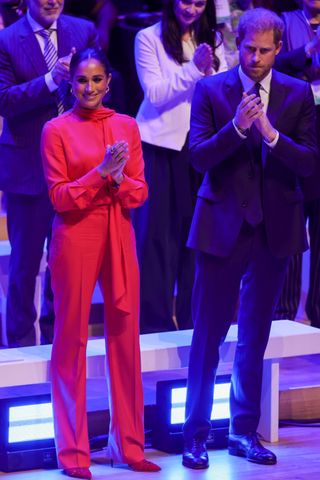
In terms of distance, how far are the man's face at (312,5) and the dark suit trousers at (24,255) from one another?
1.35 meters

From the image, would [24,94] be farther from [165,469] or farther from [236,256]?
[165,469]

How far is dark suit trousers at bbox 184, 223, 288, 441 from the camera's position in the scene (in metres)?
4.08

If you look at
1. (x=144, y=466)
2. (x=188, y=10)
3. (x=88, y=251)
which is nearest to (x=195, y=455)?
(x=144, y=466)

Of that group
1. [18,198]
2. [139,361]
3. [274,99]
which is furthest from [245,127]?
[18,198]

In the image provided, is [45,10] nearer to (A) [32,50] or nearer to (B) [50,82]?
(A) [32,50]

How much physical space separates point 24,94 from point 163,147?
0.70 m

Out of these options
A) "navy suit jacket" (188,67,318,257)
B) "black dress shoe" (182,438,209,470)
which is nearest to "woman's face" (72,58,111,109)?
"navy suit jacket" (188,67,318,257)

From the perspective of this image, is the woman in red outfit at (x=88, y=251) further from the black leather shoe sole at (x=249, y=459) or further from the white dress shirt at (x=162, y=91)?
the white dress shirt at (x=162, y=91)

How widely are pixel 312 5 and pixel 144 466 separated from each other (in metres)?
2.04

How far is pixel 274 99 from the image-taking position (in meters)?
4.04

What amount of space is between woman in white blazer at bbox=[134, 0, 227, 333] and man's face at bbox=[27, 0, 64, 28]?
406 millimetres

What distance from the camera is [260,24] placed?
392 cm

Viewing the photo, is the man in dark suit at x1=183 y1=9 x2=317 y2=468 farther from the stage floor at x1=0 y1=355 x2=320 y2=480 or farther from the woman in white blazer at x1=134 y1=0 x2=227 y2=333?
the woman in white blazer at x1=134 y1=0 x2=227 y2=333

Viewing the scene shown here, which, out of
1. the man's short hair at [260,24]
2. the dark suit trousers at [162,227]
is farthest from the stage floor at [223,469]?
the man's short hair at [260,24]
